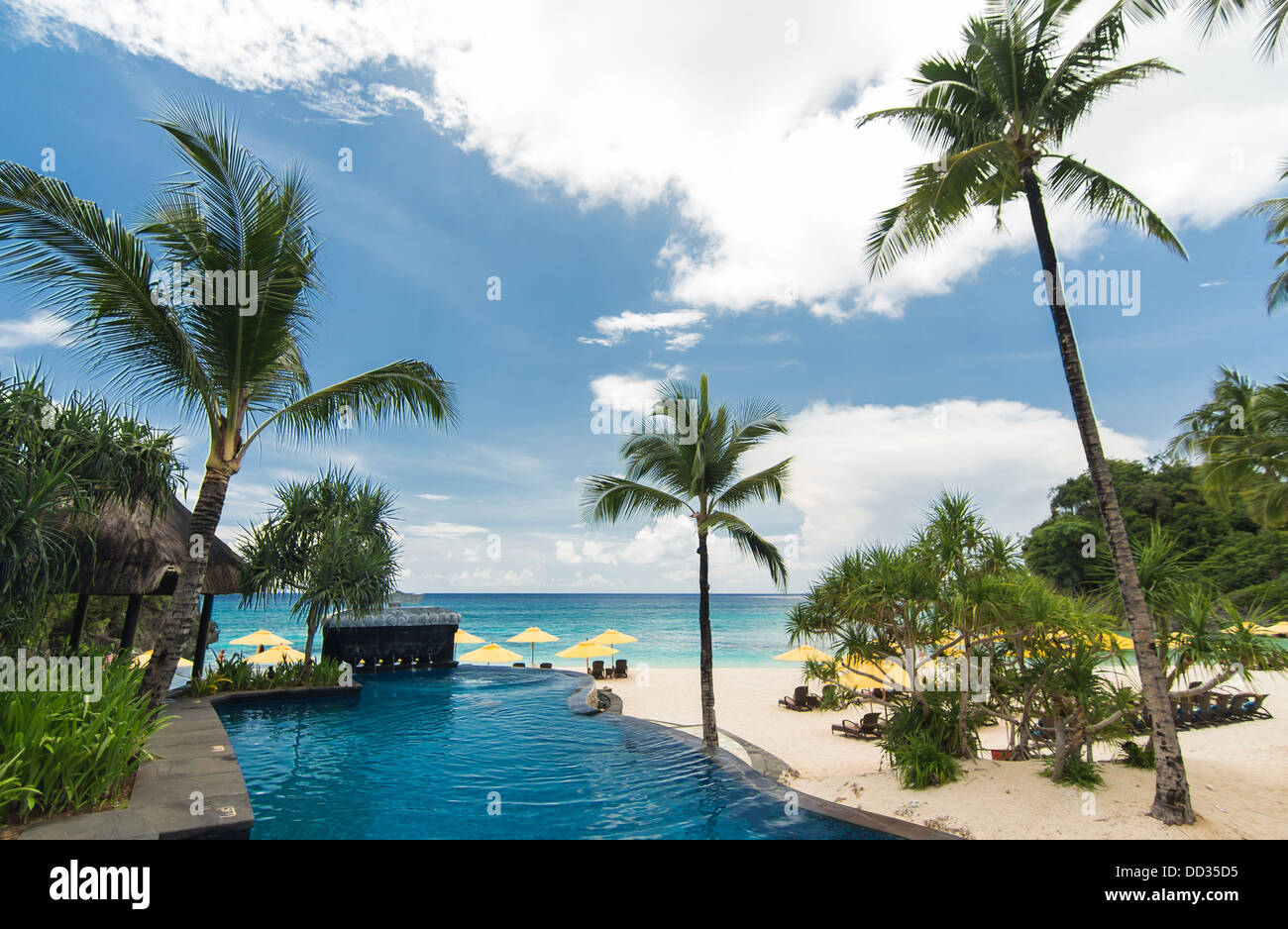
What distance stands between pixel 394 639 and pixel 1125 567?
2639cm

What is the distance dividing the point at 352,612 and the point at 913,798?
1814cm

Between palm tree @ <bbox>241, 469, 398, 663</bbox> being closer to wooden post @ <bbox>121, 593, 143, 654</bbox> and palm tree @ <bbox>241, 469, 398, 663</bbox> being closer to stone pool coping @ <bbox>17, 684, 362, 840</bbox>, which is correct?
wooden post @ <bbox>121, 593, 143, 654</bbox>

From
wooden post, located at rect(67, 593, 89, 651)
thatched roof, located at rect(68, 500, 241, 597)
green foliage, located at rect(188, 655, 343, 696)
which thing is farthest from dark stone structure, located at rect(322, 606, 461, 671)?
thatched roof, located at rect(68, 500, 241, 597)

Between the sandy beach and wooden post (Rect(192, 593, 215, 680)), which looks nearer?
the sandy beach

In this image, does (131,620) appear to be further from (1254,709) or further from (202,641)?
(1254,709)

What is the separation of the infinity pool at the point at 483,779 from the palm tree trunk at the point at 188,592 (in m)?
2.33

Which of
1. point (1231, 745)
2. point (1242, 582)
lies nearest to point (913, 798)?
point (1231, 745)

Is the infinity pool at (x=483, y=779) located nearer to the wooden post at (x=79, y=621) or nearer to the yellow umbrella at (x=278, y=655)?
the wooden post at (x=79, y=621)

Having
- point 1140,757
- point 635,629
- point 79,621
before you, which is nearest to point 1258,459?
point 1140,757

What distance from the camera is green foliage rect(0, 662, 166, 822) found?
496cm

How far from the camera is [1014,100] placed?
8.41 meters

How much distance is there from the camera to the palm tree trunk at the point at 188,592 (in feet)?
29.9

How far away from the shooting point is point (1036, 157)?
8500mm

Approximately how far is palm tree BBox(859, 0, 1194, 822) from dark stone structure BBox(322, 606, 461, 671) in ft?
79.2
